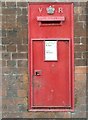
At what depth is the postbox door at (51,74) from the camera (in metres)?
5.44

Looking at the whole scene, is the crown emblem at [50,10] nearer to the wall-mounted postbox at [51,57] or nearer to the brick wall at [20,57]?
the wall-mounted postbox at [51,57]

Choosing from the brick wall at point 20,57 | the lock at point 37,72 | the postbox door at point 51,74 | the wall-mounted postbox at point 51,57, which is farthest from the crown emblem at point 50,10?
the lock at point 37,72

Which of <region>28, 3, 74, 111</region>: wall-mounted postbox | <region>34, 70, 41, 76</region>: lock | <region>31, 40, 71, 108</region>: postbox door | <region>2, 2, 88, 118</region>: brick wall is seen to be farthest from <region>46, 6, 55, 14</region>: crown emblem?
<region>34, 70, 41, 76</region>: lock

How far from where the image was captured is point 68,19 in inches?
214

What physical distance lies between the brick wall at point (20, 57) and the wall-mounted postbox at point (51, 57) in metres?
0.10

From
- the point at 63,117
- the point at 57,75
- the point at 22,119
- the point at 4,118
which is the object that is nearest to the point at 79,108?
the point at 63,117

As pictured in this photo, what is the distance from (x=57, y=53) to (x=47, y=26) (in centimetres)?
55

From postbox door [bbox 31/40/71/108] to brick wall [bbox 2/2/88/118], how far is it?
16cm

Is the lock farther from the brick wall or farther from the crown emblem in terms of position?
the crown emblem

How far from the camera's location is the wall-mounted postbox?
5.43 meters

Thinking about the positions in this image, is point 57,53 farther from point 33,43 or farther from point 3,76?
point 3,76

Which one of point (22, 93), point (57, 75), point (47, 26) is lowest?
point (22, 93)

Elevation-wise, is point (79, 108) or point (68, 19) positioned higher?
point (68, 19)

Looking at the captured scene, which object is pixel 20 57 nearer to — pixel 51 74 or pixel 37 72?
pixel 37 72
